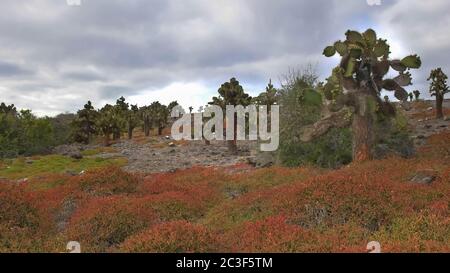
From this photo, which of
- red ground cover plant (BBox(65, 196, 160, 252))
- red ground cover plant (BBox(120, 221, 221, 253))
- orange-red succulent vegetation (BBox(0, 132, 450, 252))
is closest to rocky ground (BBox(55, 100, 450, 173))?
orange-red succulent vegetation (BBox(0, 132, 450, 252))

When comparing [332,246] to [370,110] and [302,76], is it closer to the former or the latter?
[370,110]

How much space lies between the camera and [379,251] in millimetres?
8898

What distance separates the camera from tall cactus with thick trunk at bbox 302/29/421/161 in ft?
81.8

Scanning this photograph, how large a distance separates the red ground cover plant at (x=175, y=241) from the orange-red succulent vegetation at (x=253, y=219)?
0.02 m

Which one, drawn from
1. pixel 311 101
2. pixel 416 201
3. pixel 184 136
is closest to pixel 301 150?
pixel 311 101

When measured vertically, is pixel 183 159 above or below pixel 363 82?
below

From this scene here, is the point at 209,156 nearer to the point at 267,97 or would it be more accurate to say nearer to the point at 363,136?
the point at 267,97

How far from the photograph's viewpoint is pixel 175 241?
10375 millimetres

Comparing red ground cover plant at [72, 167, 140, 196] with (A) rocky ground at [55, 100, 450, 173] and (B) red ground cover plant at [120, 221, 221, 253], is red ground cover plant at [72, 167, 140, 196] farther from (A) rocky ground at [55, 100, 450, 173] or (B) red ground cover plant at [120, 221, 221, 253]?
(A) rocky ground at [55, 100, 450, 173]

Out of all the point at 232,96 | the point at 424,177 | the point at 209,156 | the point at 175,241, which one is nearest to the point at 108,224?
the point at 175,241

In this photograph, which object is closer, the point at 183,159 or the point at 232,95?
the point at 183,159

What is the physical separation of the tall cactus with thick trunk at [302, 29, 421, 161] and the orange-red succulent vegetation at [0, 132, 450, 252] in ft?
14.4

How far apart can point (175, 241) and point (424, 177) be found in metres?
11.7
